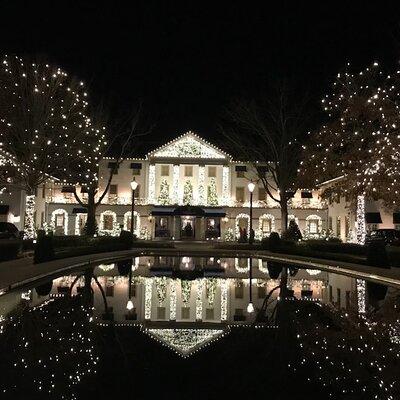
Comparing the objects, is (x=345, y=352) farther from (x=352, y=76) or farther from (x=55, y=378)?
(x=352, y=76)

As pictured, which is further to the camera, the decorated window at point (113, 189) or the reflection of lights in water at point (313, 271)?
the decorated window at point (113, 189)

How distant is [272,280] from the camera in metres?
20.8

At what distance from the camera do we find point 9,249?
25.7m

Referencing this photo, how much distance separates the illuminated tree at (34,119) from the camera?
30.0 metres

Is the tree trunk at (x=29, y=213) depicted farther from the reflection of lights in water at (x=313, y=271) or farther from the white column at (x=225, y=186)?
the white column at (x=225, y=186)

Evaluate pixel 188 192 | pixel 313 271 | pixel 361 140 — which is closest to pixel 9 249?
pixel 313 271

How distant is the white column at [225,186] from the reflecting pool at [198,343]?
126 ft

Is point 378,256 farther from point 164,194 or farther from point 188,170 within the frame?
point 164,194

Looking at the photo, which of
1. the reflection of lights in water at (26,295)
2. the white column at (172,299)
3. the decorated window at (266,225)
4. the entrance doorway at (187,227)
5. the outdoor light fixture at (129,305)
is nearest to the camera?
the white column at (172,299)

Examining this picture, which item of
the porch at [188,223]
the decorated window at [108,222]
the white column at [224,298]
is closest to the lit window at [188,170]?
the porch at [188,223]

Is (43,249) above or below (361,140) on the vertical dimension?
below

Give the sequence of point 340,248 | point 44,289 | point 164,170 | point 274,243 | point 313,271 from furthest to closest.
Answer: point 164,170 → point 274,243 → point 340,248 → point 313,271 → point 44,289

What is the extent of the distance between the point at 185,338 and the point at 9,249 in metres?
18.1

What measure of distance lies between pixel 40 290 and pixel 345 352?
10.5m
